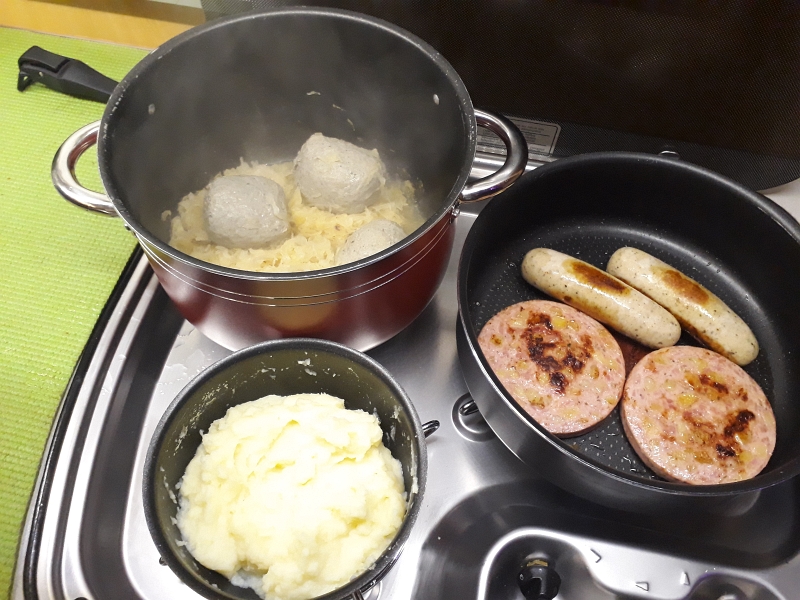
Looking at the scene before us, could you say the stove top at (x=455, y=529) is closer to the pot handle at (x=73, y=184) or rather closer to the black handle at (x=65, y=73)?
the pot handle at (x=73, y=184)

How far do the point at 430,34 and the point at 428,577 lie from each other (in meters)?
0.95

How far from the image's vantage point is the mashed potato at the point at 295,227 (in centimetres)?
102

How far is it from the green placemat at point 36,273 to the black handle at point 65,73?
44mm

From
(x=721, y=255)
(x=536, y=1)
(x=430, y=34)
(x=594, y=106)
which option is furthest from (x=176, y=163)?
(x=721, y=255)

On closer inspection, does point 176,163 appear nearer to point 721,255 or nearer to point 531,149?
point 531,149

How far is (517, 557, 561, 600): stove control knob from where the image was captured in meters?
0.91

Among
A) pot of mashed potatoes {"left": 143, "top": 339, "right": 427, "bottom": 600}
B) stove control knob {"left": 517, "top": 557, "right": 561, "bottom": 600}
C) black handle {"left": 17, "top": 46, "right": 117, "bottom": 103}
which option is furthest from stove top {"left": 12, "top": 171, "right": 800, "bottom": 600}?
black handle {"left": 17, "top": 46, "right": 117, "bottom": 103}

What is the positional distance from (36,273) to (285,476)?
2.41 feet

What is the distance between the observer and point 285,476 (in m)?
0.78

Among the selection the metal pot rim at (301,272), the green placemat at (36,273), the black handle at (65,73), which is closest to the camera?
the metal pot rim at (301,272)

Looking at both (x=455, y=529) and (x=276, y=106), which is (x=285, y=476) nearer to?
(x=455, y=529)

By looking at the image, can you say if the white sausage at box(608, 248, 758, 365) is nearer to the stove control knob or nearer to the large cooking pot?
the large cooking pot

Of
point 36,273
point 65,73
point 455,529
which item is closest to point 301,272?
point 455,529

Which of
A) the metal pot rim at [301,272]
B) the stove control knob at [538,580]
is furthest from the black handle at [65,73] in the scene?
the stove control knob at [538,580]
